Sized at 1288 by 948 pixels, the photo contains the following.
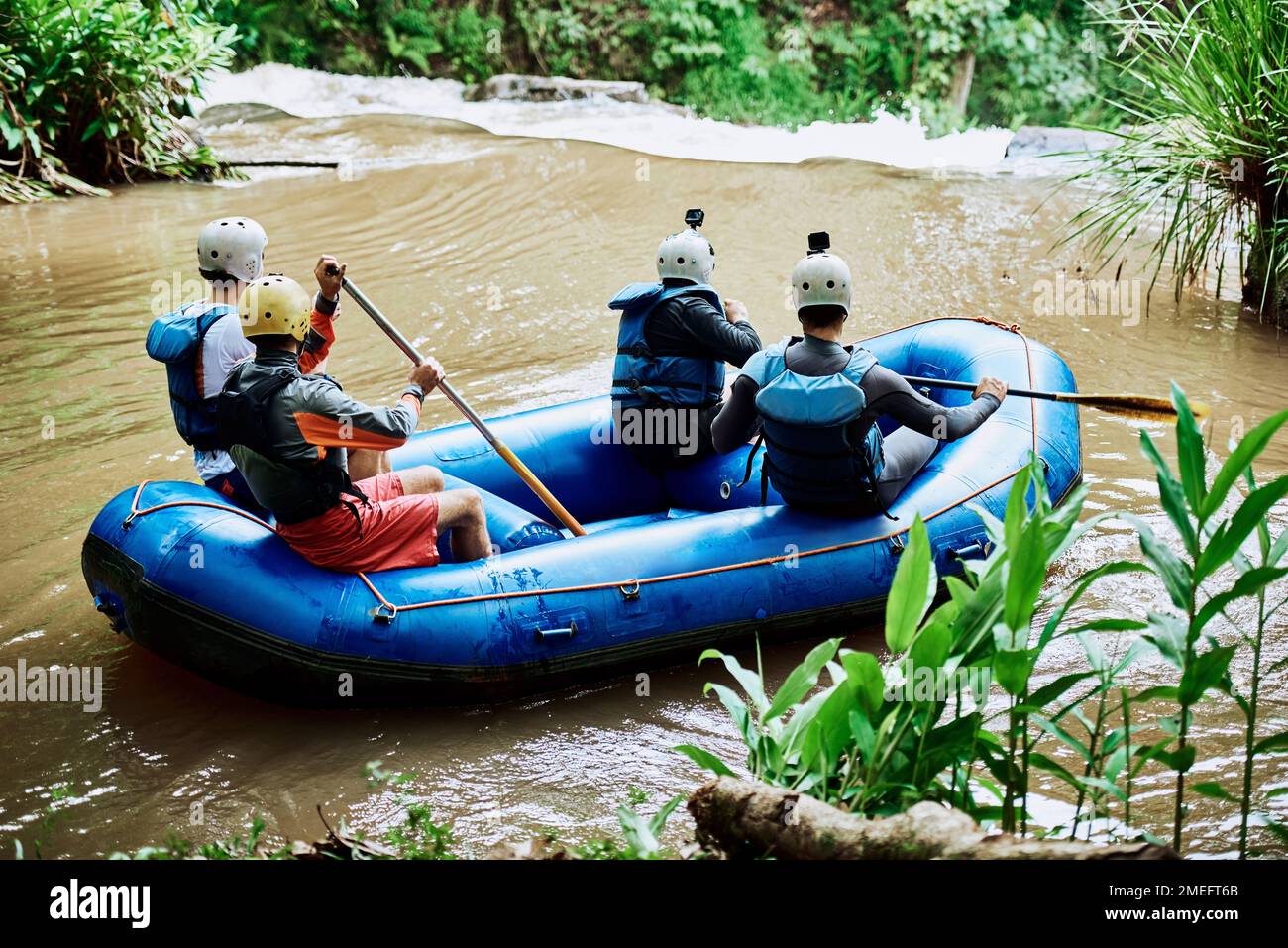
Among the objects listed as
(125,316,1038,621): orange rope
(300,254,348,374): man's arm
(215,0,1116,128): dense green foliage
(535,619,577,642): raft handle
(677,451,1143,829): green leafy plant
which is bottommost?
(535,619,577,642): raft handle

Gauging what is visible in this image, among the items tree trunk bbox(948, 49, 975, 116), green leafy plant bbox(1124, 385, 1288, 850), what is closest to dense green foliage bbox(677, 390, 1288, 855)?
green leafy plant bbox(1124, 385, 1288, 850)

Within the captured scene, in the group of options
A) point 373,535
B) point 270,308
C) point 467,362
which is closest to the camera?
point 270,308

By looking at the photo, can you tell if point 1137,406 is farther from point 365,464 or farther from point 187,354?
point 187,354

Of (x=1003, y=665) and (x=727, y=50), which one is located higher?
(x=727, y=50)

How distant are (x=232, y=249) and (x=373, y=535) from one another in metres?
1.07

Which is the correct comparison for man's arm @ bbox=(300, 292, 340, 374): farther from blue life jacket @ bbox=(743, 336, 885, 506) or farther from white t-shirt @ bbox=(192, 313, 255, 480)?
blue life jacket @ bbox=(743, 336, 885, 506)

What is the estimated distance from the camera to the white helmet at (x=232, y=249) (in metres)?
4.05

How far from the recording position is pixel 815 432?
4.14 m

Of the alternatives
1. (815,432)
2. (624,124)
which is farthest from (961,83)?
(815,432)

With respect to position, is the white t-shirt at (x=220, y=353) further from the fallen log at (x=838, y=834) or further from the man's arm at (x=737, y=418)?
the fallen log at (x=838, y=834)

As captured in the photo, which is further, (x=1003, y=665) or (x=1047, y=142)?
(x=1047, y=142)

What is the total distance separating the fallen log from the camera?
207 centimetres

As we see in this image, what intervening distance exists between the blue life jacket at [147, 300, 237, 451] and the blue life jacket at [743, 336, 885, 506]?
1.85m
